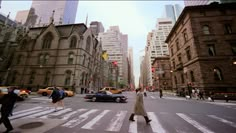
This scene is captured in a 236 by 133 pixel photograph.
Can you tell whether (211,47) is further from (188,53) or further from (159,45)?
(159,45)

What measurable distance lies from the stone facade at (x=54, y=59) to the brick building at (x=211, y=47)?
84.4ft

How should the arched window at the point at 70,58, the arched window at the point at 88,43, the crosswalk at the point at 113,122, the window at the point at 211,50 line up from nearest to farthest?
the crosswalk at the point at 113,122, the window at the point at 211,50, the arched window at the point at 70,58, the arched window at the point at 88,43

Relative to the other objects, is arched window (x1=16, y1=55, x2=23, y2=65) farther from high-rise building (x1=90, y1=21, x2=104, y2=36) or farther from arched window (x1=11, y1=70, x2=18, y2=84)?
high-rise building (x1=90, y1=21, x2=104, y2=36)

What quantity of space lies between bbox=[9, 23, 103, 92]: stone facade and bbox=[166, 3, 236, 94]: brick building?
25.7 meters

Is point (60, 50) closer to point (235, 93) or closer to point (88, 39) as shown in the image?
point (88, 39)

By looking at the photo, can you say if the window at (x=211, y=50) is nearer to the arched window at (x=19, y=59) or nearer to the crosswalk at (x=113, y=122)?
the crosswalk at (x=113, y=122)

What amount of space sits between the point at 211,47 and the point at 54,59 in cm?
3716

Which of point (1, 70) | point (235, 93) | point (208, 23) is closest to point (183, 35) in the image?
point (208, 23)

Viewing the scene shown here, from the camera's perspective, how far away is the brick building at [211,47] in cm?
2281

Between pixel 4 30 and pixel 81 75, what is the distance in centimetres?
3226

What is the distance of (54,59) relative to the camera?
3189cm

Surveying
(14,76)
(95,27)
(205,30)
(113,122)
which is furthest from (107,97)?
(95,27)

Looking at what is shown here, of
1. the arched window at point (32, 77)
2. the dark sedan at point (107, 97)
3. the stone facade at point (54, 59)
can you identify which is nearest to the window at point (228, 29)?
the dark sedan at point (107, 97)

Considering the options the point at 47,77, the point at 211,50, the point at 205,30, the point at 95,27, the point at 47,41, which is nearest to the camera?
the point at 211,50
